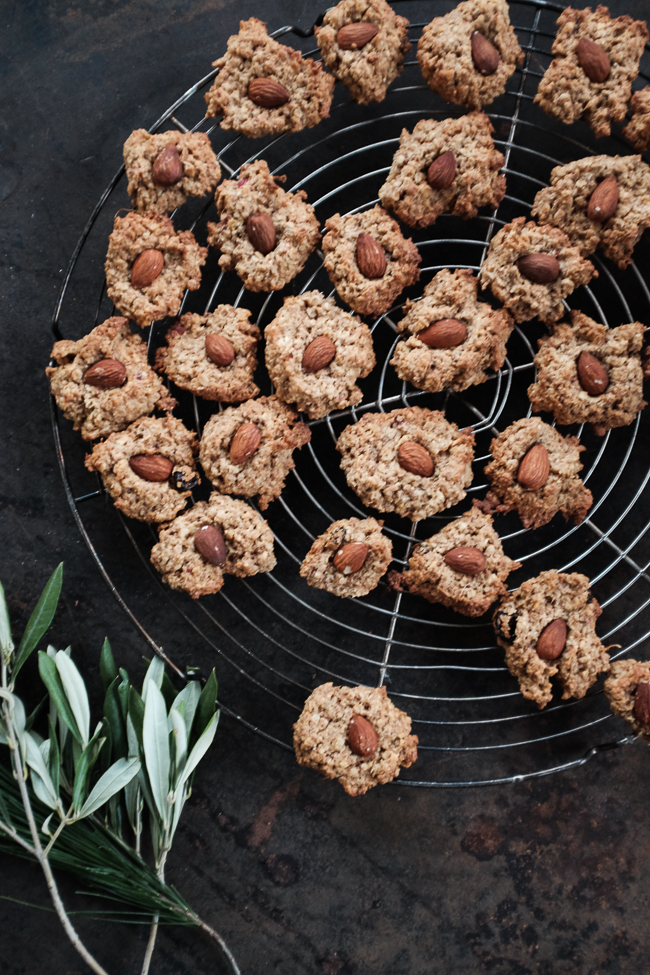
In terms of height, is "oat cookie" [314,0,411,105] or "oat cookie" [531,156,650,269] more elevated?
"oat cookie" [314,0,411,105]

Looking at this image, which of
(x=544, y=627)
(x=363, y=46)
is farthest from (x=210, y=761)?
(x=363, y=46)

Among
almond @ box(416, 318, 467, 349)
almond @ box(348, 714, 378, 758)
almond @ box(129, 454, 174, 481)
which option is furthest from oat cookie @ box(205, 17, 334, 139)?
almond @ box(348, 714, 378, 758)

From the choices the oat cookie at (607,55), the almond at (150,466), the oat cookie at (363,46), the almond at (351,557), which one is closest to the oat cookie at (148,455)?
the almond at (150,466)

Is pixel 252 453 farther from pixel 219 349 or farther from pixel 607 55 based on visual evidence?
pixel 607 55

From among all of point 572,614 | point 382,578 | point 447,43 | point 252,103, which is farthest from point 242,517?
point 447,43

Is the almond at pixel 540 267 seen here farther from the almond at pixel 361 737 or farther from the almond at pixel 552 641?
the almond at pixel 361 737

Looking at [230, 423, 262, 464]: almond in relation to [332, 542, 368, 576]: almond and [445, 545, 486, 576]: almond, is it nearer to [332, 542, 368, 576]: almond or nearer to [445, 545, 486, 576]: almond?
[332, 542, 368, 576]: almond
